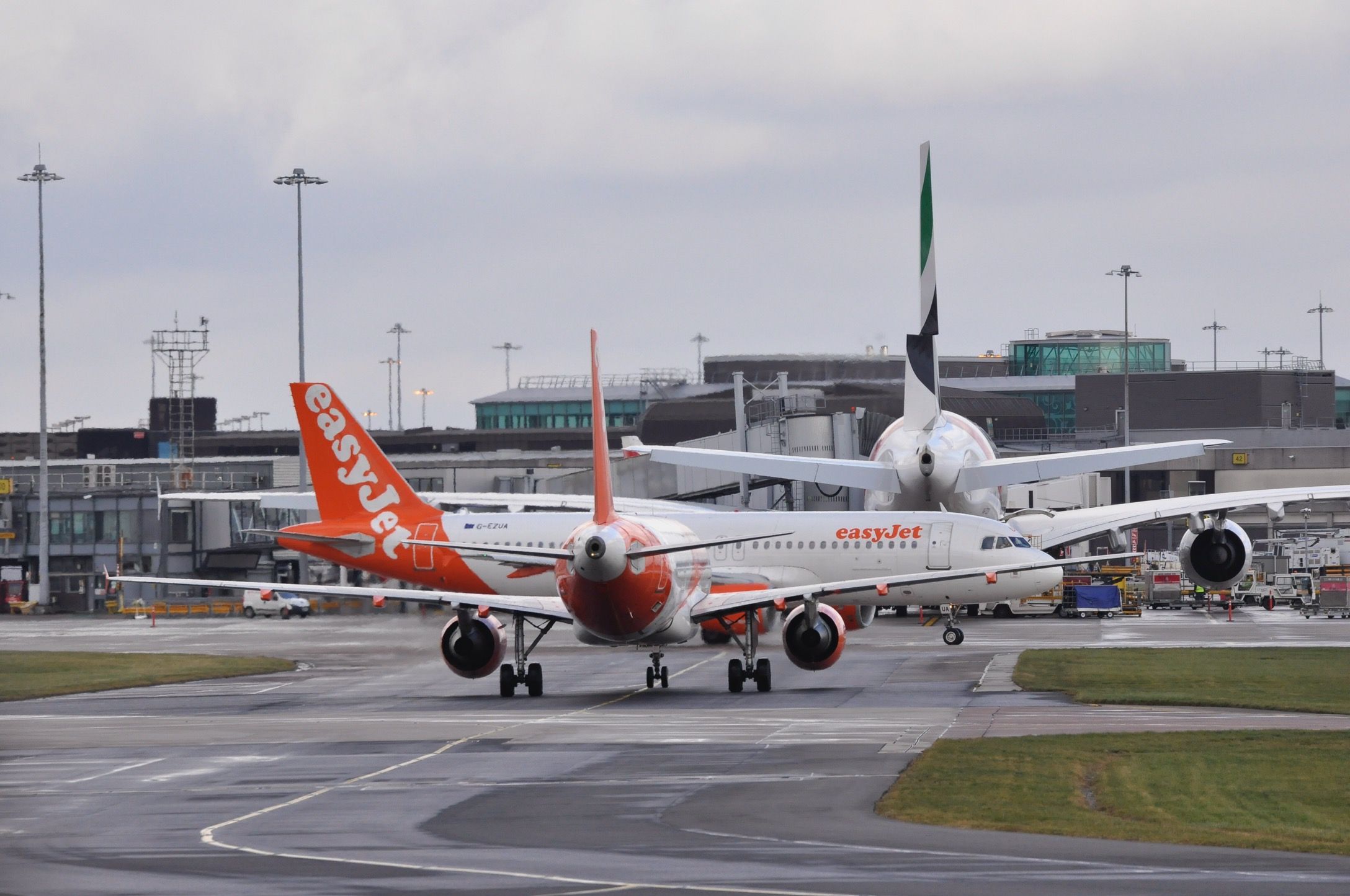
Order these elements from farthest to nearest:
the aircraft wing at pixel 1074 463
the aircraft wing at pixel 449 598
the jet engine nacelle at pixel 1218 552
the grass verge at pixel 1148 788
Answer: the aircraft wing at pixel 1074 463 < the jet engine nacelle at pixel 1218 552 < the aircraft wing at pixel 449 598 < the grass verge at pixel 1148 788

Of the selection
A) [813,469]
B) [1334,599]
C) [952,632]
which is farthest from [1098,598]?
[952,632]

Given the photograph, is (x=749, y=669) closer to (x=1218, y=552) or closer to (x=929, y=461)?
(x=1218, y=552)

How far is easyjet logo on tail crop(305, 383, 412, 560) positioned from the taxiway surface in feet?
34.8

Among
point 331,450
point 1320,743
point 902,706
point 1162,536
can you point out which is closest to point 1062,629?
point 331,450

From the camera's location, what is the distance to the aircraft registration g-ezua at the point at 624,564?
40062mm

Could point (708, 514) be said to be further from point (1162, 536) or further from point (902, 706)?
point (1162, 536)

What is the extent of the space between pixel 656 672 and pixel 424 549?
19375mm

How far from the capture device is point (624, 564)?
3875 cm

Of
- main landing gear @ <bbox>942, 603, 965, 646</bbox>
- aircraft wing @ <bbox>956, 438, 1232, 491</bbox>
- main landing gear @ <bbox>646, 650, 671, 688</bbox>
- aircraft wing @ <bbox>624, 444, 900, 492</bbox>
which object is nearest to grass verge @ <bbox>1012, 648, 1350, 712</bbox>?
main landing gear @ <bbox>942, 603, 965, 646</bbox>

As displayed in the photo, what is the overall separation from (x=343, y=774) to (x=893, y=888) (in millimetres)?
12488

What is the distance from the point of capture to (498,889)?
16516 millimetres

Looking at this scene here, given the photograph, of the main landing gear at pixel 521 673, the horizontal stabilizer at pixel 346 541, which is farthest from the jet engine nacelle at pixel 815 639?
the horizontal stabilizer at pixel 346 541

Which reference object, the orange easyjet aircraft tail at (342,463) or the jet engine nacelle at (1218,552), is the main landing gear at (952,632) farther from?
the orange easyjet aircraft tail at (342,463)

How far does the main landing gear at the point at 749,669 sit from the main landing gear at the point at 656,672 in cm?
149
